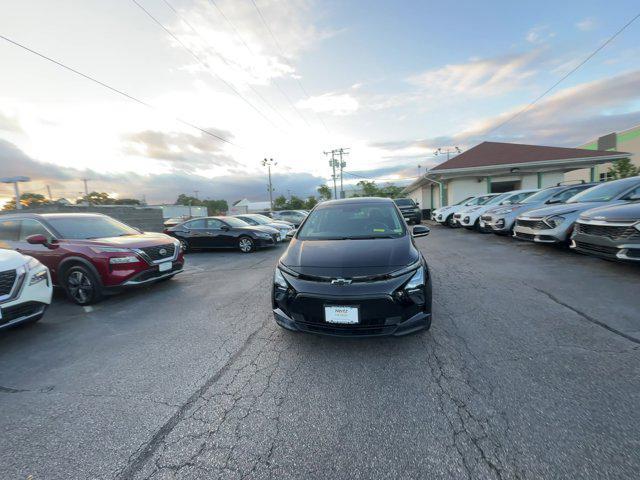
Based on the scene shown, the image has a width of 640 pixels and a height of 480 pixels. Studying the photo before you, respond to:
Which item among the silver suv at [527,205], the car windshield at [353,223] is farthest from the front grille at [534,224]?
the car windshield at [353,223]

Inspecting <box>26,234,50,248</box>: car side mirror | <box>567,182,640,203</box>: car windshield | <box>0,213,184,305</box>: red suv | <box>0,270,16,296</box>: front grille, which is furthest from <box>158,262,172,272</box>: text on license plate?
<box>567,182,640,203</box>: car windshield

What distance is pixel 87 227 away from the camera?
5273 mm

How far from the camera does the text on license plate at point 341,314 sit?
242cm

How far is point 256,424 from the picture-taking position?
6.30ft

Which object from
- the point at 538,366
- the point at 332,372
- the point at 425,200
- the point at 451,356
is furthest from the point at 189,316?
the point at 425,200

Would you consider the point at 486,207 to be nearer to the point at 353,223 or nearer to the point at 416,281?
the point at 353,223

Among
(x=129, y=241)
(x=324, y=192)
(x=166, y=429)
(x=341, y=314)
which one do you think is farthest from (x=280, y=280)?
(x=324, y=192)

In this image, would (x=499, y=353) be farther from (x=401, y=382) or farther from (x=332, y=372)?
(x=332, y=372)

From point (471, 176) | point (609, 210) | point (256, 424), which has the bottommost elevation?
point (256, 424)

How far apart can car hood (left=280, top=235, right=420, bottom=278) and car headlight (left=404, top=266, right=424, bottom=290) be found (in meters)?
0.14

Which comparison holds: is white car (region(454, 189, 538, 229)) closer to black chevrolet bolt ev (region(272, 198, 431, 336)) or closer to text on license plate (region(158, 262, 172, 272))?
black chevrolet bolt ev (region(272, 198, 431, 336))

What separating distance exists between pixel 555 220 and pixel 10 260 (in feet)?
32.1

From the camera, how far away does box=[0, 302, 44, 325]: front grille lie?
3151 mm

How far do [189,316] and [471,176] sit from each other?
2040cm
